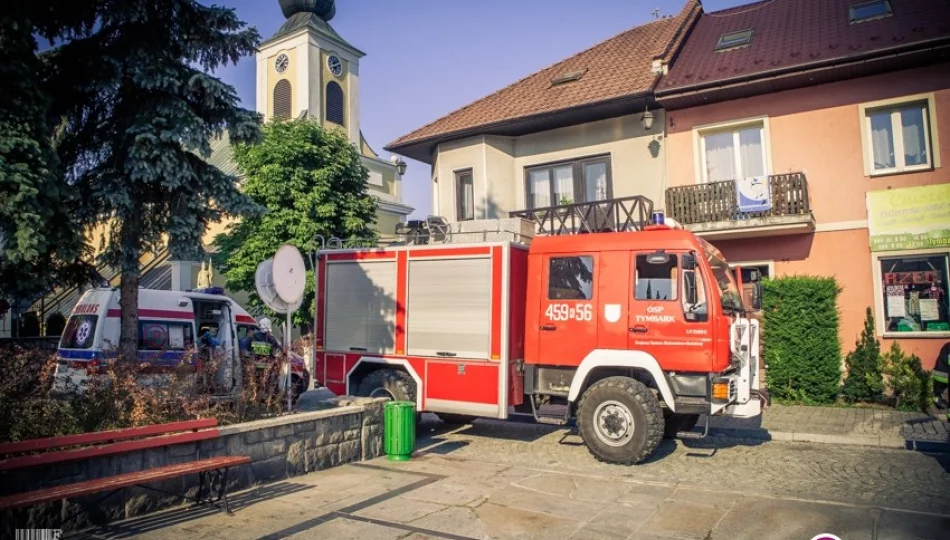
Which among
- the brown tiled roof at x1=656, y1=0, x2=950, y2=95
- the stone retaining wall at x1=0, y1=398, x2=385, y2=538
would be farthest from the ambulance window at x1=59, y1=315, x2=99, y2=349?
the brown tiled roof at x1=656, y1=0, x2=950, y2=95

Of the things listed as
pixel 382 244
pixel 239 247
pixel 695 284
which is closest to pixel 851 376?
pixel 695 284

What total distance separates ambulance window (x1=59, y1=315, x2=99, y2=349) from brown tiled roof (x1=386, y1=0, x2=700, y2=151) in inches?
415

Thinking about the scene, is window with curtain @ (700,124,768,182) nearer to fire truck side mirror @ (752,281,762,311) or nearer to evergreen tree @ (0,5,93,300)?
fire truck side mirror @ (752,281,762,311)

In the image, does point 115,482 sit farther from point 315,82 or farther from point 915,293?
point 315,82

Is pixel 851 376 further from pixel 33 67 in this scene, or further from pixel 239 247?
pixel 239 247

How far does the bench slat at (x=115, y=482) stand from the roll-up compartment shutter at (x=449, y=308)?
4.05 m

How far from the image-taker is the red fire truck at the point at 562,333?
8391 millimetres

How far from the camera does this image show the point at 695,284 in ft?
27.8

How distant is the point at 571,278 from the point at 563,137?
30.8ft

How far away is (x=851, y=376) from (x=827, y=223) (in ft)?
11.0

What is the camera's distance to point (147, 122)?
8.15 meters

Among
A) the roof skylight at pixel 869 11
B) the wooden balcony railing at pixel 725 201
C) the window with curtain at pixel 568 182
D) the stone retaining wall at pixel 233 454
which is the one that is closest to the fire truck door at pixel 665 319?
the stone retaining wall at pixel 233 454

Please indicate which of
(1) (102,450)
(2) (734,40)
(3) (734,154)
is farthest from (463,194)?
(1) (102,450)

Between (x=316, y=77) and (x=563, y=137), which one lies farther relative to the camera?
(x=316, y=77)
